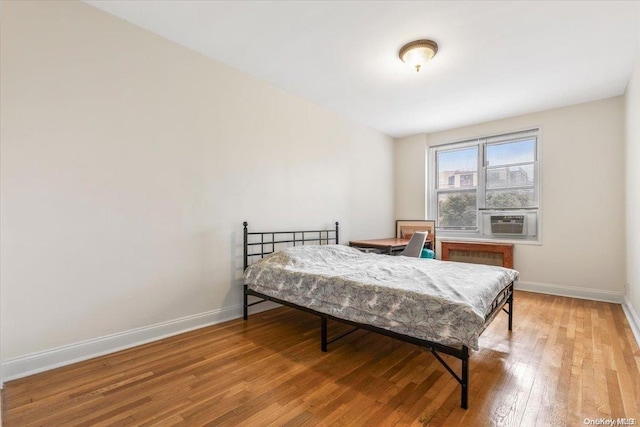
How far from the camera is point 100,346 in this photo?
223 centimetres

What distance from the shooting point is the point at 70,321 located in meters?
2.11

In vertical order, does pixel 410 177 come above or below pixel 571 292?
above

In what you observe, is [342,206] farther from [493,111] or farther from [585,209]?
[585,209]

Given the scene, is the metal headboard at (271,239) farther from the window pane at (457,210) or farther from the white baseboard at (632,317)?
the white baseboard at (632,317)

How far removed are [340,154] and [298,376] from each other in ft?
10.5

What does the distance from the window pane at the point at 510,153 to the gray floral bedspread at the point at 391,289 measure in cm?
259

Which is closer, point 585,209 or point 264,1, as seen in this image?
point 264,1

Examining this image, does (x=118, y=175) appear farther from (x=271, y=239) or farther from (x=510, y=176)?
(x=510, y=176)

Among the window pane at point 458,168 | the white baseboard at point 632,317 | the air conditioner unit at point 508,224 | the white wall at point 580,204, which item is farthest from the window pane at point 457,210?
the white baseboard at point 632,317

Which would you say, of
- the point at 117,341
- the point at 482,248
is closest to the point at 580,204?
the point at 482,248

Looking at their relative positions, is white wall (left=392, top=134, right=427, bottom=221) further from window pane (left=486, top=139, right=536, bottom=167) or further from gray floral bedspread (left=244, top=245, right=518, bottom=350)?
gray floral bedspread (left=244, top=245, right=518, bottom=350)

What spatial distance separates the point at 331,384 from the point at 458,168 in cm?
438

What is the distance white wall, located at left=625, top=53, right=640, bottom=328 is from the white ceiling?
0.30 meters

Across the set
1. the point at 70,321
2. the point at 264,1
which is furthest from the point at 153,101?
the point at 70,321
